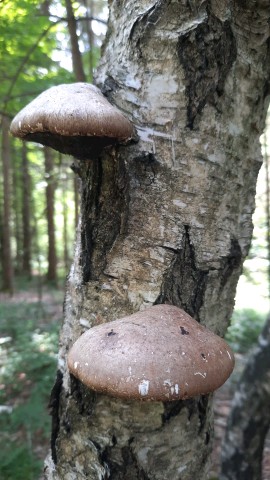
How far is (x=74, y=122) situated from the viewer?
131 centimetres

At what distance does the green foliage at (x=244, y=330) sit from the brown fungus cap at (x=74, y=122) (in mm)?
7268

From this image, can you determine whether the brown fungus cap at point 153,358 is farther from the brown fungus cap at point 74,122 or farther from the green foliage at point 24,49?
the green foliage at point 24,49

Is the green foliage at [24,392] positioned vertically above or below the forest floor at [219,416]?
above

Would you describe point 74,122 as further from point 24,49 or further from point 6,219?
point 6,219

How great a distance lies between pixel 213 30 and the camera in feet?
4.92

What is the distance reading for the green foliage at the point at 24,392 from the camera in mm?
3844

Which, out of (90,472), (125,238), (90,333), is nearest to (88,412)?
(90,472)

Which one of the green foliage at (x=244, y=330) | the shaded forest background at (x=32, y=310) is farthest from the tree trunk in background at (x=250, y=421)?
the green foliage at (x=244, y=330)

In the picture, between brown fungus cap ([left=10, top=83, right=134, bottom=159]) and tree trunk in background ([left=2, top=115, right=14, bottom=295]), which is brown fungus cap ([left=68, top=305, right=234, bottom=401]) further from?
tree trunk in background ([left=2, top=115, right=14, bottom=295])

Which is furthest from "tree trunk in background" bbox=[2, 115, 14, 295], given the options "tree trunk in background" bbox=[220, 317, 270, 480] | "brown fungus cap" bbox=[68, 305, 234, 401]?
"brown fungus cap" bbox=[68, 305, 234, 401]

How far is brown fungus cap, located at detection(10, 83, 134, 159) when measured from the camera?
132 cm

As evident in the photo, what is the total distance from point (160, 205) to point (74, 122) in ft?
1.54

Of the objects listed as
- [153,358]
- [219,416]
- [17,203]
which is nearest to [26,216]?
[17,203]

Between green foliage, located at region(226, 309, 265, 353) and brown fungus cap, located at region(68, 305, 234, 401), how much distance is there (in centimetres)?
703
